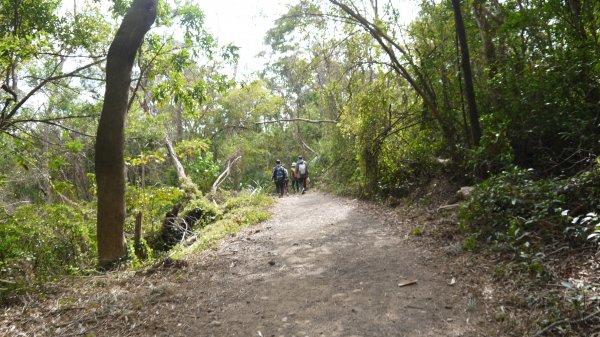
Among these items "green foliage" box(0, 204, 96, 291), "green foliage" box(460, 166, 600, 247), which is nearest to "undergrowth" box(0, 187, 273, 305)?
"green foliage" box(0, 204, 96, 291)

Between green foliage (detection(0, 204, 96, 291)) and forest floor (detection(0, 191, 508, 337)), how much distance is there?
51.4 inches

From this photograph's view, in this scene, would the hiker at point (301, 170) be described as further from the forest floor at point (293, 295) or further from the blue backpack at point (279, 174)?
the forest floor at point (293, 295)

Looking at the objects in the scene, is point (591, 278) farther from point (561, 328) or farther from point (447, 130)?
point (447, 130)

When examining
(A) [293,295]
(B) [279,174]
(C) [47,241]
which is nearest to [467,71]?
(A) [293,295]

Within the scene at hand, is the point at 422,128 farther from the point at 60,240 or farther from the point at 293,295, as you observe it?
the point at 60,240

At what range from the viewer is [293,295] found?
4.32 m

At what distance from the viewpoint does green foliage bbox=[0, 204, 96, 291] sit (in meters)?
5.62

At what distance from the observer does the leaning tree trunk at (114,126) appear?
5.99m

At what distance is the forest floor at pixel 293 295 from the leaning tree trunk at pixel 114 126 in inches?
39.0

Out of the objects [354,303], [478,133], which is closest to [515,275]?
[354,303]

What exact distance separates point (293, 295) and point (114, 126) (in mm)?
4126

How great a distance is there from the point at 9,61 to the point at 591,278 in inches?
363

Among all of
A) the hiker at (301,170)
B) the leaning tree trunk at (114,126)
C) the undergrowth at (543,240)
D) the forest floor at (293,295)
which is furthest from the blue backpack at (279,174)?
the undergrowth at (543,240)

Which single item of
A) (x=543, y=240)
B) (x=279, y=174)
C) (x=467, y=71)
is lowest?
(x=543, y=240)
